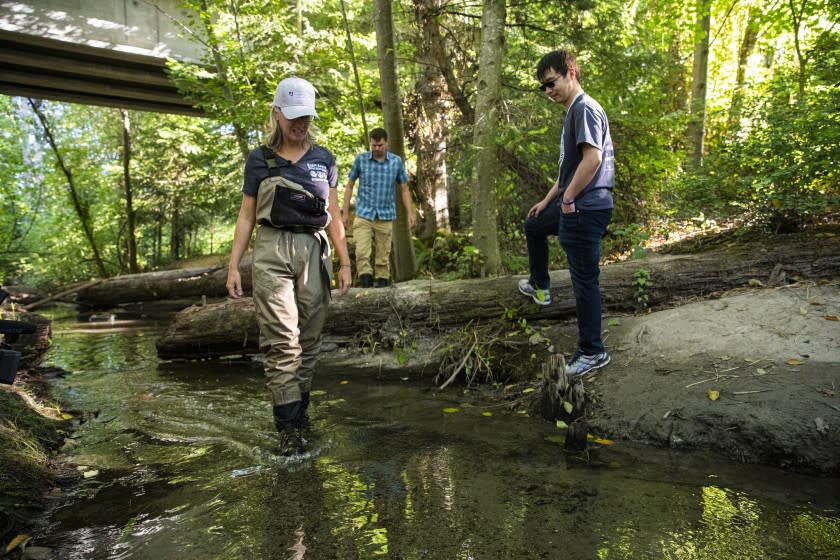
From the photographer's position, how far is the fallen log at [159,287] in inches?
614

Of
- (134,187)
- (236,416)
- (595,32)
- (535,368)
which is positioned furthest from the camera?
(134,187)

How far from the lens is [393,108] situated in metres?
9.11

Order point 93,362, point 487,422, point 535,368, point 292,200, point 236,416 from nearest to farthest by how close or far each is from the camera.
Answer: point 292,200, point 487,422, point 236,416, point 535,368, point 93,362

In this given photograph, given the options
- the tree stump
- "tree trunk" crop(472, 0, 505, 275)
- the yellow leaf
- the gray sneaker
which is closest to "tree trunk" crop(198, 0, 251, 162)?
"tree trunk" crop(472, 0, 505, 275)

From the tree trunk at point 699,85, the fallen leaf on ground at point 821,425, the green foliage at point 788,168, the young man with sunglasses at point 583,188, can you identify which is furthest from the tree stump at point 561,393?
the tree trunk at point 699,85

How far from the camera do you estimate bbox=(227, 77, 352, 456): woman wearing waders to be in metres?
3.85

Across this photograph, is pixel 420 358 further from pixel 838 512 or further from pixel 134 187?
pixel 134 187

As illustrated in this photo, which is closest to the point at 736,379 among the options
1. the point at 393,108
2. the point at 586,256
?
the point at 586,256

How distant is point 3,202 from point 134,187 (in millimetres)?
4502

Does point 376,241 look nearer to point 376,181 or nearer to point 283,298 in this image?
point 376,181

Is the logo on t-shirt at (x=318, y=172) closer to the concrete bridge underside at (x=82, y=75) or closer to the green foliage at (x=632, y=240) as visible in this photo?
the green foliage at (x=632, y=240)

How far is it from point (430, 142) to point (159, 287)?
8.80m

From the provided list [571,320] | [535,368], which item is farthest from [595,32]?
[535,368]

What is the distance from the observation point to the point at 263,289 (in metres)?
3.89
